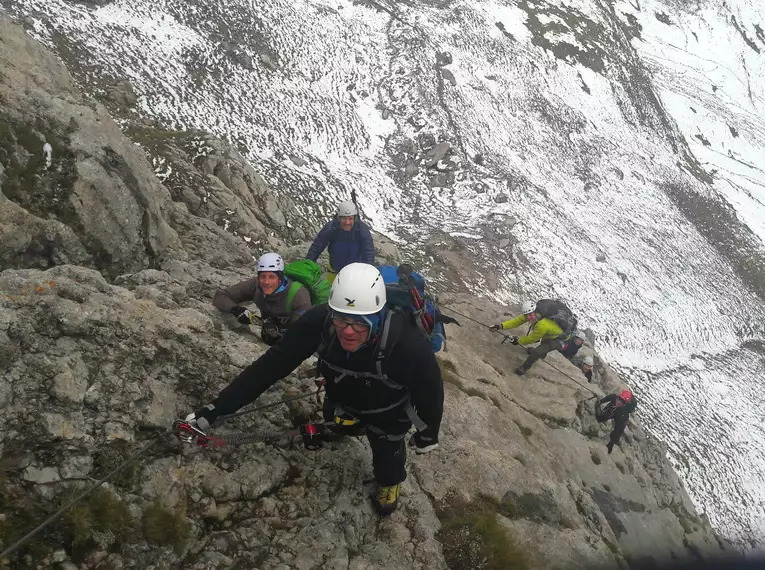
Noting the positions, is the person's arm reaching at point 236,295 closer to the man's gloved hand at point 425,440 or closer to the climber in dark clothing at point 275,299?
the climber in dark clothing at point 275,299

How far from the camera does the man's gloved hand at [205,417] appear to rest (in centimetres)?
458

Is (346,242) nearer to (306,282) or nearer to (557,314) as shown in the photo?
(306,282)

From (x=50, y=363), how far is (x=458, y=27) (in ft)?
146

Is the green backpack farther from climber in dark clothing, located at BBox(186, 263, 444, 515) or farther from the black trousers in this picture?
climber in dark clothing, located at BBox(186, 263, 444, 515)

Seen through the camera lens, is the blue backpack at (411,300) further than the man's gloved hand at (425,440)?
No

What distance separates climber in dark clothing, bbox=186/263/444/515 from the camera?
3.95 metres

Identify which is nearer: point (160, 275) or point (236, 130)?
point (160, 275)

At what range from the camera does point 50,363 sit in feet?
15.8

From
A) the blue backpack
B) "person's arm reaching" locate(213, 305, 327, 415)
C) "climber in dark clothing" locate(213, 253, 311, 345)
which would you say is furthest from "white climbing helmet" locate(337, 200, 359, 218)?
"person's arm reaching" locate(213, 305, 327, 415)

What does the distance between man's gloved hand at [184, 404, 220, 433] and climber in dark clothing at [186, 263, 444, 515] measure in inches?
0.4

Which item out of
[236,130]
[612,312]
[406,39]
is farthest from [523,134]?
[236,130]

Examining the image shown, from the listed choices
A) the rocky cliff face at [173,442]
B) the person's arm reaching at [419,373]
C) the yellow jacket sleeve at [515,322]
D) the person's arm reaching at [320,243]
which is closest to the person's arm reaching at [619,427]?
the rocky cliff face at [173,442]

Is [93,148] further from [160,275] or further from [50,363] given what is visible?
[50,363]

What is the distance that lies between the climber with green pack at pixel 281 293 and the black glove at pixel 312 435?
1.78 m
